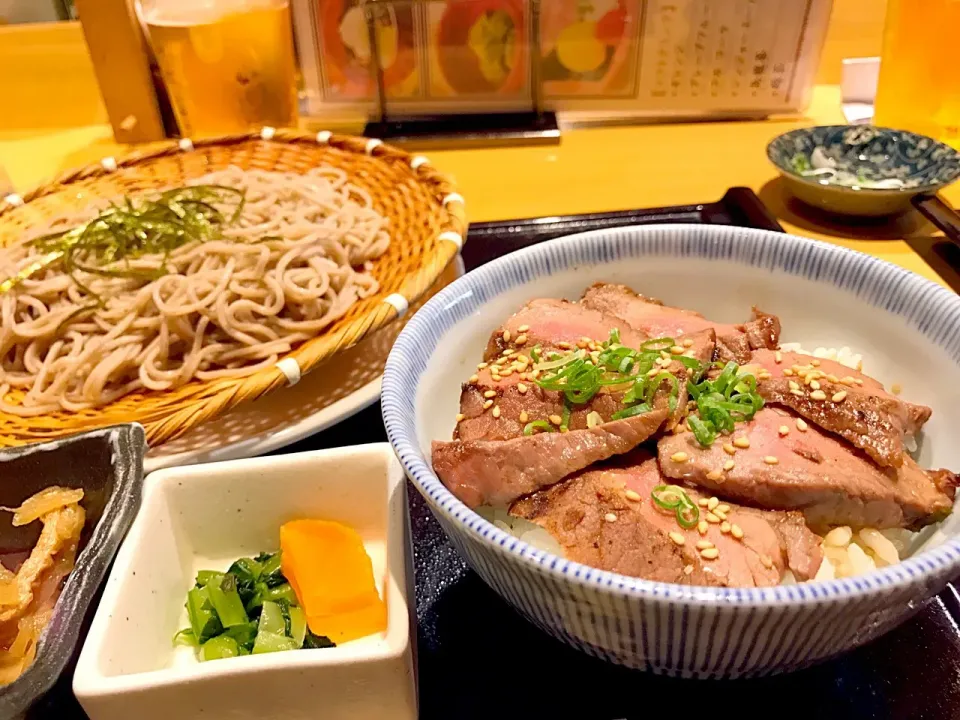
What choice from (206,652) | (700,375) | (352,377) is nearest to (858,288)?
(700,375)

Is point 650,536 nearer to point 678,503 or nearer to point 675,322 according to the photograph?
point 678,503

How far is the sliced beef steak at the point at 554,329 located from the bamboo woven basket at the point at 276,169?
1.12 ft

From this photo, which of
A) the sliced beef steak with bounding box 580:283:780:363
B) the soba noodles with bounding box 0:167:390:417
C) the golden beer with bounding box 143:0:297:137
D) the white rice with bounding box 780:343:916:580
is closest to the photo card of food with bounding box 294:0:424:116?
the golden beer with bounding box 143:0:297:137

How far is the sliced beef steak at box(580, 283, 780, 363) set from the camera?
1247 mm

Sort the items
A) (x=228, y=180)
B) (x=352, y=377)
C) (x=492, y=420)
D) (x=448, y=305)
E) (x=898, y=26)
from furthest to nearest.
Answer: (x=898, y=26) → (x=228, y=180) → (x=352, y=377) → (x=448, y=305) → (x=492, y=420)

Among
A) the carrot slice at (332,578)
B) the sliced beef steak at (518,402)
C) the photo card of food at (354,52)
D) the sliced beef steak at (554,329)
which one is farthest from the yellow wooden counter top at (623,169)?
the carrot slice at (332,578)

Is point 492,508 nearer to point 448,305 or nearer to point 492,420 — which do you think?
point 492,420

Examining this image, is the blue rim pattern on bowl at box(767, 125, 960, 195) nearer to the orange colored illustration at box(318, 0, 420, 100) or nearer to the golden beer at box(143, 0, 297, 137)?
the orange colored illustration at box(318, 0, 420, 100)

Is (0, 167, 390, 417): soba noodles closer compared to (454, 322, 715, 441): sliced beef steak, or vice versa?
(454, 322, 715, 441): sliced beef steak

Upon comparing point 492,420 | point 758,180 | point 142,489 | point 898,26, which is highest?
point 898,26

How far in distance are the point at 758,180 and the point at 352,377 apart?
1.72 m

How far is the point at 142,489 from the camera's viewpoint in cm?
118

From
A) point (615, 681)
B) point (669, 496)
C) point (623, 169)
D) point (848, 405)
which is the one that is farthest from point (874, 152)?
point (615, 681)

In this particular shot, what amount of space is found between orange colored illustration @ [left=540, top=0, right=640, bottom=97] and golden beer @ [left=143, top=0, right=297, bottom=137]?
0.98 m
